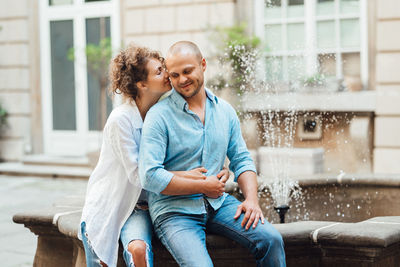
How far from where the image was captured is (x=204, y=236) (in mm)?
2764

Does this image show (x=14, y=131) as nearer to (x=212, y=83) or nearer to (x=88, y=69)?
Result: (x=88, y=69)

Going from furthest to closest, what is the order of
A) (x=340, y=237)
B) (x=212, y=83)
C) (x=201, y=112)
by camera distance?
(x=212, y=83), (x=201, y=112), (x=340, y=237)

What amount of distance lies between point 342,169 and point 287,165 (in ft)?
3.50

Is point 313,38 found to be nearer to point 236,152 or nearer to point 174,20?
point 174,20

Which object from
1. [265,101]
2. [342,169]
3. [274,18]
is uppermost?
[274,18]

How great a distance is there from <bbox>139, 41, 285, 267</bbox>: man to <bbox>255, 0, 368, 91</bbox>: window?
20.0 ft

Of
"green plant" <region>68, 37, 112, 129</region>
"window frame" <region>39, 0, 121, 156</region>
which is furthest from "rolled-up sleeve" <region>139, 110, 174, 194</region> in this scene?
"window frame" <region>39, 0, 121, 156</region>

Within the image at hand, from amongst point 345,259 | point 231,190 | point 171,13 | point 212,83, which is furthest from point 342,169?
point 345,259

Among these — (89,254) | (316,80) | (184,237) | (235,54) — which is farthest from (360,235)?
(235,54)

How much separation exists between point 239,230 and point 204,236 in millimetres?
156

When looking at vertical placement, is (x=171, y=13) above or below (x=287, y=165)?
above

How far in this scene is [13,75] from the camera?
36.6 ft

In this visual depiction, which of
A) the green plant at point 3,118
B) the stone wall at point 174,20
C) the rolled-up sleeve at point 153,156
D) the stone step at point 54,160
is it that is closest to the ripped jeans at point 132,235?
the rolled-up sleeve at point 153,156

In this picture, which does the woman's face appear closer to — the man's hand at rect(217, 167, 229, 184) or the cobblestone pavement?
the man's hand at rect(217, 167, 229, 184)
